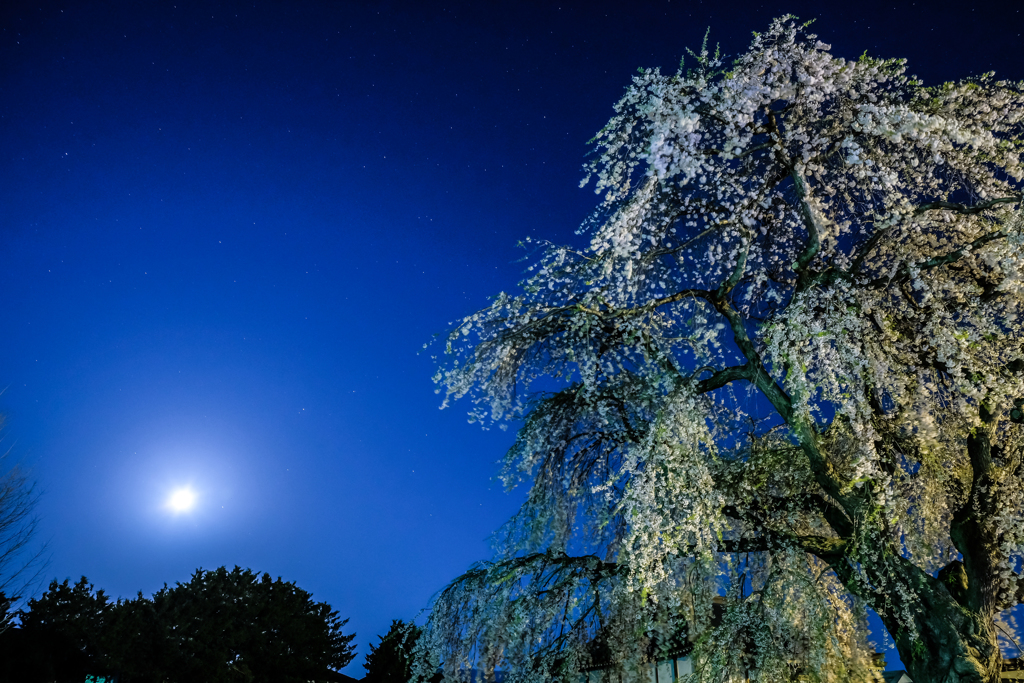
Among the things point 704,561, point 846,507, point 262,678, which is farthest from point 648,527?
point 262,678

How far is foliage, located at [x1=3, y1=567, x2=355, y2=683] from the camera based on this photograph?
69.7ft

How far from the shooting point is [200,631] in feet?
79.0

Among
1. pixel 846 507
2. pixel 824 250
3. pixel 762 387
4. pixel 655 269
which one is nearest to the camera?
pixel 846 507

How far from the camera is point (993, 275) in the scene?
23.6 ft

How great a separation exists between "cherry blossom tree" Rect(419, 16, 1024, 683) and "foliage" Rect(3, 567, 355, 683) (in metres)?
19.4

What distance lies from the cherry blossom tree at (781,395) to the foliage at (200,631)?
19.4m

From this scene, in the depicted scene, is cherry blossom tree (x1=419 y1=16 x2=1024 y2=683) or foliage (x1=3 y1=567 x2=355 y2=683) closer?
cherry blossom tree (x1=419 y1=16 x2=1024 y2=683)

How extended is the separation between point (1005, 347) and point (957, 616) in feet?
9.69

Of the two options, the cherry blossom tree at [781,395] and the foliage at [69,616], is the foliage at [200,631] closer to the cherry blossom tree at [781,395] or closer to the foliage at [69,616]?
the foliage at [69,616]

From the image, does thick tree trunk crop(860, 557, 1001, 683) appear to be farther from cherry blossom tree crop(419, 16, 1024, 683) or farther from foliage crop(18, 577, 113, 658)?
foliage crop(18, 577, 113, 658)

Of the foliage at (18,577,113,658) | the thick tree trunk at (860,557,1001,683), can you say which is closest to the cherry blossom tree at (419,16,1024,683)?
the thick tree trunk at (860,557,1001,683)

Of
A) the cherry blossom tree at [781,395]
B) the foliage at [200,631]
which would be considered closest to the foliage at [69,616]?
the foliage at [200,631]

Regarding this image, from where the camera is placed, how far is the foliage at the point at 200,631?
21250mm

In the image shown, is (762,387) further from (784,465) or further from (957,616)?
(957,616)
